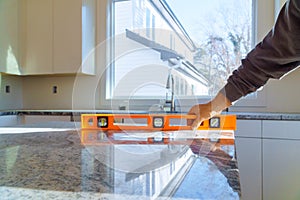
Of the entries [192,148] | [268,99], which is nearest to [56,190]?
[192,148]

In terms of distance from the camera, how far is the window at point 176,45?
2.78 meters

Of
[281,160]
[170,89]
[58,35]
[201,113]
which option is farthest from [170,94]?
[201,113]

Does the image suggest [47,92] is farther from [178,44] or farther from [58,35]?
[178,44]

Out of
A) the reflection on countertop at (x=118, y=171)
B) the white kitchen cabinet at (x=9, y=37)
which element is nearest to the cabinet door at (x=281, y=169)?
the reflection on countertop at (x=118, y=171)

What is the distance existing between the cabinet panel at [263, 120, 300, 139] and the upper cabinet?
6.56 ft

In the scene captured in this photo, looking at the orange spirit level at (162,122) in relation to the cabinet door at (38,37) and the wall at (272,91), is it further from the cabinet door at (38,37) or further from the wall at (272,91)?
the cabinet door at (38,37)

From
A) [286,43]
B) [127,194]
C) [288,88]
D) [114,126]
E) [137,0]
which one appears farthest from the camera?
[137,0]

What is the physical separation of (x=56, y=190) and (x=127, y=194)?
14 cm

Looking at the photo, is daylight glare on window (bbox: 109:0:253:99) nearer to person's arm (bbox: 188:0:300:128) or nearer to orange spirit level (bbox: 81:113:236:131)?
orange spirit level (bbox: 81:113:236:131)

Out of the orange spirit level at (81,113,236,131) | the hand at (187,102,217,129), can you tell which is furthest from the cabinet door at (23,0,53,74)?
the hand at (187,102,217,129)

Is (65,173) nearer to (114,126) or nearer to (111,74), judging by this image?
(114,126)

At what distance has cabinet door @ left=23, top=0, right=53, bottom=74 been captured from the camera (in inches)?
118

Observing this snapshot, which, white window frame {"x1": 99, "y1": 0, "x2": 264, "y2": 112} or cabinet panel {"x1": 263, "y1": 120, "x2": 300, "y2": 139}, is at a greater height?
white window frame {"x1": 99, "y1": 0, "x2": 264, "y2": 112}

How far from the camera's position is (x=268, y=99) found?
2547 mm
